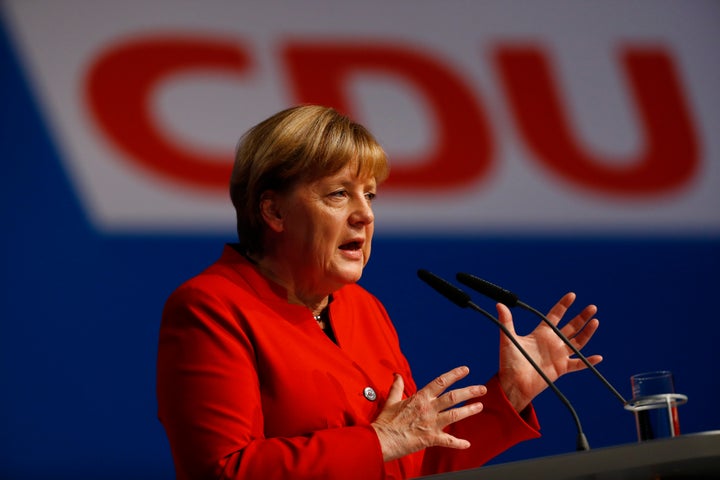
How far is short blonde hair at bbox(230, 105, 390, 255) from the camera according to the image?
2033 mm

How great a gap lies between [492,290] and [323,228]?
1.22 ft

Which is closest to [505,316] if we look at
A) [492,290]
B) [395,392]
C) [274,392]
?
[492,290]

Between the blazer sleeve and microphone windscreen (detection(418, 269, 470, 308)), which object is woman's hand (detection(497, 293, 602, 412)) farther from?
the blazer sleeve

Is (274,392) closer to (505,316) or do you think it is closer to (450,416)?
(450,416)

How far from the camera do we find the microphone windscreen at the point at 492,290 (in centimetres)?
195

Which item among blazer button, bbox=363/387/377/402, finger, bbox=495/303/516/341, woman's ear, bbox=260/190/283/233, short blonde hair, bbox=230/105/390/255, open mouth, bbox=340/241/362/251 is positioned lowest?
Result: blazer button, bbox=363/387/377/402

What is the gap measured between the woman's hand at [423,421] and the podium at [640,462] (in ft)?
1.39

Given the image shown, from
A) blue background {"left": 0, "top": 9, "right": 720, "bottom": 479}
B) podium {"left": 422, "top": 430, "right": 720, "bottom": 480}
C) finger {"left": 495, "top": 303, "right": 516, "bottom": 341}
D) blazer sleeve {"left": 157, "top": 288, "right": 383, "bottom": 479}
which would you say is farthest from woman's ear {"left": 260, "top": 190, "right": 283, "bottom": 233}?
blue background {"left": 0, "top": 9, "right": 720, "bottom": 479}

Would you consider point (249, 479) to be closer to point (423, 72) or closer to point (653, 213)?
point (423, 72)

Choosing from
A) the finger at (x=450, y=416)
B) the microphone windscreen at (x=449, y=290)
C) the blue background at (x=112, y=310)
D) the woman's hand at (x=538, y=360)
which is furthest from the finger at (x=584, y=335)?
the blue background at (x=112, y=310)

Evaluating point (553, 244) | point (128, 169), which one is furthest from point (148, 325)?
point (553, 244)

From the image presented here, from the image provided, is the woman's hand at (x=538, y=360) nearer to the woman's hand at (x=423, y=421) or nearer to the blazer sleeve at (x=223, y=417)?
the woman's hand at (x=423, y=421)

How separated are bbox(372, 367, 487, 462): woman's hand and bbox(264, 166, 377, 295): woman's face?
348mm

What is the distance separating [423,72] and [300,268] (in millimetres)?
1820
